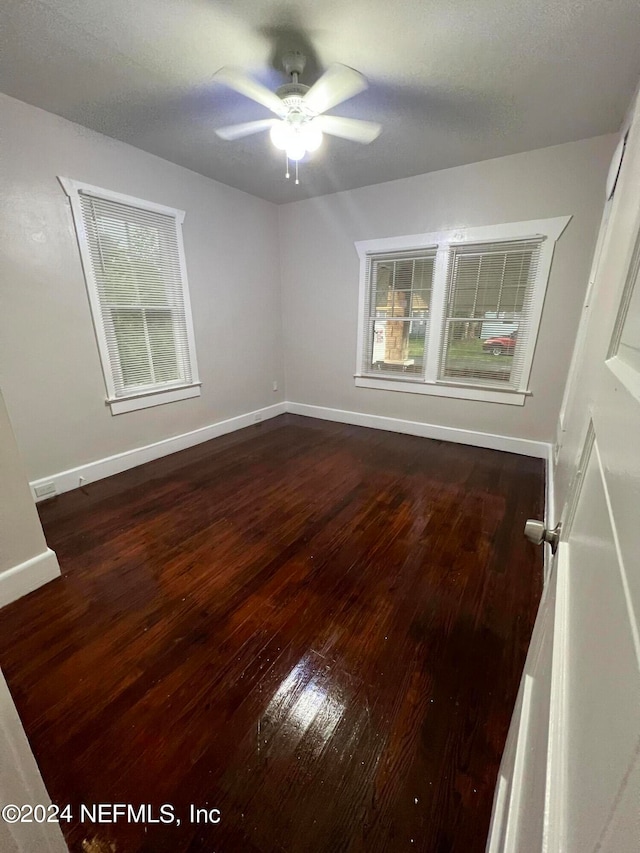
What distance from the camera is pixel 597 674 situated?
0.35 meters

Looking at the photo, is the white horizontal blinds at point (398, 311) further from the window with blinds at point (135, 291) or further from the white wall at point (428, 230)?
the window with blinds at point (135, 291)

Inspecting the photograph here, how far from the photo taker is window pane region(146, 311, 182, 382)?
124 inches

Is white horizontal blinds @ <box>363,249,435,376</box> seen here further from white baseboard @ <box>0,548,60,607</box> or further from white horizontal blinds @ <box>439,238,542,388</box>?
white baseboard @ <box>0,548,60,607</box>

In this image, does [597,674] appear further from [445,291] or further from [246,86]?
[445,291]

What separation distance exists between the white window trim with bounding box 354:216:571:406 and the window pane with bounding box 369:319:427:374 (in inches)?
4.3

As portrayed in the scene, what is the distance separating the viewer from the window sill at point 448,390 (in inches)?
131

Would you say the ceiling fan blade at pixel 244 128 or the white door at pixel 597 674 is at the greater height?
the ceiling fan blade at pixel 244 128

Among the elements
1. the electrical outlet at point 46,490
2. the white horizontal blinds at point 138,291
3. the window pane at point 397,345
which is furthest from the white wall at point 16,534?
the window pane at point 397,345

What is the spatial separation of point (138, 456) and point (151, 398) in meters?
0.56

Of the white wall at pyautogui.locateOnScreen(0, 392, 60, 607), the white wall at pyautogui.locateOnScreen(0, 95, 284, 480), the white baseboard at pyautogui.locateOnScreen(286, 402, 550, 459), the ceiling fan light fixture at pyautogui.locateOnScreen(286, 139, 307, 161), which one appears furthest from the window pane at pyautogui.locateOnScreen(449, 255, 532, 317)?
the white wall at pyautogui.locateOnScreen(0, 392, 60, 607)

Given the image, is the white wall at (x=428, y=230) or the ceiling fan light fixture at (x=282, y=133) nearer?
the ceiling fan light fixture at (x=282, y=133)

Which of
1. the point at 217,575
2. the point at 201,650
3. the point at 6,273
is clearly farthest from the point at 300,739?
the point at 6,273

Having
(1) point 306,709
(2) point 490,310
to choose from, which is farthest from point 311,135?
(1) point 306,709

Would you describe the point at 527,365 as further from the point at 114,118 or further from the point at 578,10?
the point at 114,118
